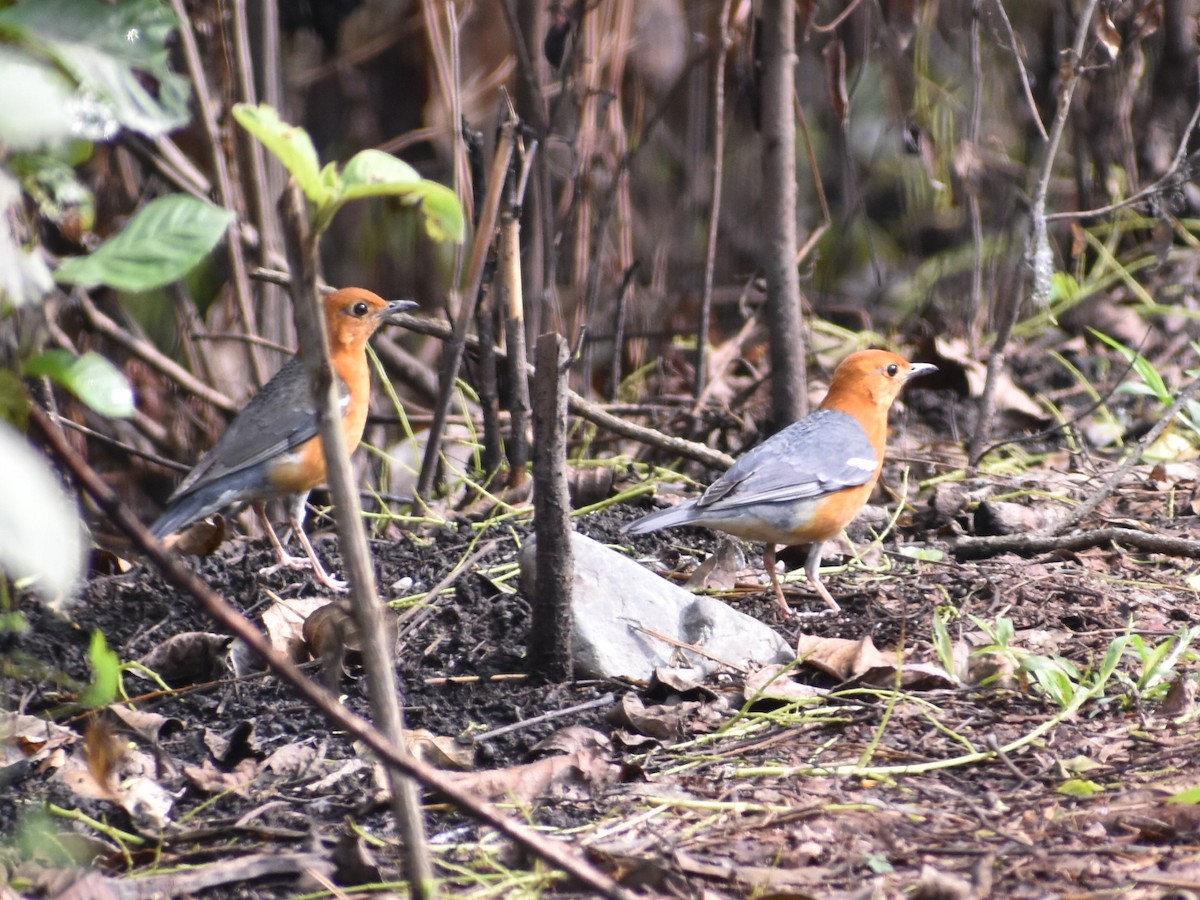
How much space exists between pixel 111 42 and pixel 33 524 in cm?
60

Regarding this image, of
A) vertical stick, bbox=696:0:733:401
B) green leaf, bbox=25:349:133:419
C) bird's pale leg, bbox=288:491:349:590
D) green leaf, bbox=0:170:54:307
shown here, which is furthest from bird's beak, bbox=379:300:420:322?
green leaf, bbox=0:170:54:307

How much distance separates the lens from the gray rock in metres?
4.04

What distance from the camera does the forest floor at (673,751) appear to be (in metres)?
2.78

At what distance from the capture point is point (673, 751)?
355cm

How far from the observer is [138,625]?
15.4 feet

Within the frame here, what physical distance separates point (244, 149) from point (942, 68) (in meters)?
5.37

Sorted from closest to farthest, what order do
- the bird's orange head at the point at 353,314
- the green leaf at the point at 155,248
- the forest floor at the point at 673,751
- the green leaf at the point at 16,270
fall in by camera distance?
the green leaf at the point at 16,270, the green leaf at the point at 155,248, the forest floor at the point at 673,751, the bird's orange head at the point at 353,314

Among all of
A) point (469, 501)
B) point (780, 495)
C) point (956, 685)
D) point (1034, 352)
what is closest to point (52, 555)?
point (956, 685)

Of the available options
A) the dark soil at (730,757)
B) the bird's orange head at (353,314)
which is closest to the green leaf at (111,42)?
the dark soil at (730,757)

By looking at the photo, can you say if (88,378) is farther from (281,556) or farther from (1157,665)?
(281,556)

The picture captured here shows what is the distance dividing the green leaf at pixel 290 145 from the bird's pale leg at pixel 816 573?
11.2 feet

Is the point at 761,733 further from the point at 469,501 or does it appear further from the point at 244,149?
the point at 244,149

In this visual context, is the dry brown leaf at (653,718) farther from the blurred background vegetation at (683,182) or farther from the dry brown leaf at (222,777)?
the blurred background vegetation at (683,182)

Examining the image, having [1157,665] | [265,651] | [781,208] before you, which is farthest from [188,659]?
[781,208]
